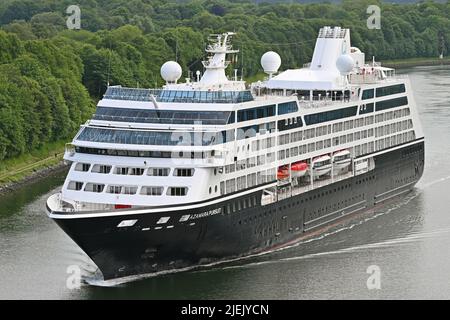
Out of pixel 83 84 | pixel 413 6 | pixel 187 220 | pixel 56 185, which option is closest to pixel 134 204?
pixel 187 220

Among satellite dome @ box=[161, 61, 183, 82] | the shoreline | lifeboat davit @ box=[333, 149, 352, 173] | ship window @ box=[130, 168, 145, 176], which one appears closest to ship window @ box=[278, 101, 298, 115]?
lifeboat davit @ box=[333, 149, 352, 173]

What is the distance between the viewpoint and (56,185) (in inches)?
2532

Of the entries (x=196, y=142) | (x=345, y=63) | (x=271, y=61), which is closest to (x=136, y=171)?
(x=196, y=142)

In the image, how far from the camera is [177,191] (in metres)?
43.4

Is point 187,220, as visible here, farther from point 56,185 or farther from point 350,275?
point 56,185

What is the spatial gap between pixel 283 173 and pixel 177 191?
25.7ft

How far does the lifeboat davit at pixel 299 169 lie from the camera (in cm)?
5047

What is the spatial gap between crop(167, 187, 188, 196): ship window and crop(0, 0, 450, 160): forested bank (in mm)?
26134

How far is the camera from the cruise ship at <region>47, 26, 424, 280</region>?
4294 centimetres

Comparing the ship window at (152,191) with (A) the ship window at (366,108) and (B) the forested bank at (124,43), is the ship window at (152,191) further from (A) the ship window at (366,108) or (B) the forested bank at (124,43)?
(B) the forested bank at (124,43)

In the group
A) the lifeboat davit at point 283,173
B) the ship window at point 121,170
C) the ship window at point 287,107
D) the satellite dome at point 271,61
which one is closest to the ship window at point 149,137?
the ship window at point 121,170

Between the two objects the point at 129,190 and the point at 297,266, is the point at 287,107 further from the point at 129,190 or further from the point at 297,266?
the point at 129,190

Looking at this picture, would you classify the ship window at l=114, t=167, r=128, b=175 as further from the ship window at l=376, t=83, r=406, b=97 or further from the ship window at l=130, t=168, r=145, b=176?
the ship window at l=376, t=83, r=406, b=97

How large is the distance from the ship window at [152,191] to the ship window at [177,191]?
1.01 feet
